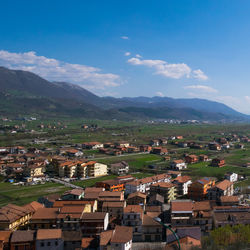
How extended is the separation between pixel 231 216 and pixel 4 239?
15.7 metres

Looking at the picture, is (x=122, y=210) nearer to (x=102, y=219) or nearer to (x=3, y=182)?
(x=102, y=219)

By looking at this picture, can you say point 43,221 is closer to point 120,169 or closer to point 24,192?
point 24,192

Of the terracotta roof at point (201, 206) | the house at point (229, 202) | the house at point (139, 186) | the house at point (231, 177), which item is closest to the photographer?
the terracotta roof at point (201, 206)

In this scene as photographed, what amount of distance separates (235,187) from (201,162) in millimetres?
17814

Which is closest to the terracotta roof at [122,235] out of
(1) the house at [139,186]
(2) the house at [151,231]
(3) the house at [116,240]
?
(3) the house at [116,240]

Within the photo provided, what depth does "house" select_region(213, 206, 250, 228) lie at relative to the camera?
19.7 metres

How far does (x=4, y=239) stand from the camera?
17.3 metres

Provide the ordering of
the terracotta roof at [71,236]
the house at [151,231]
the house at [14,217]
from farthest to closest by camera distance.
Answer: the house at [151,231] < the house at [14,217] < the terracotta roof at [71,236]

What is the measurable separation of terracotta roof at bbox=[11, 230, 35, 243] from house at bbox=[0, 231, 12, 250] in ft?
1.38

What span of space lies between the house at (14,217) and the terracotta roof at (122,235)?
7495 millimetres

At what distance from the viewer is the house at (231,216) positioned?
19719 mm

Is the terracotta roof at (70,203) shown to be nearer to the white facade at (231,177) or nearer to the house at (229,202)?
the house at (229,202)

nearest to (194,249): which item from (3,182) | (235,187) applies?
(235,187)

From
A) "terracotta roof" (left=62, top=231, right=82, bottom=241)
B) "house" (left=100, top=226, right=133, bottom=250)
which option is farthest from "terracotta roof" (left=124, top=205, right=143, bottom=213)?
"terracotta roof" (left=62, top=231, right=82, bottom=241)
